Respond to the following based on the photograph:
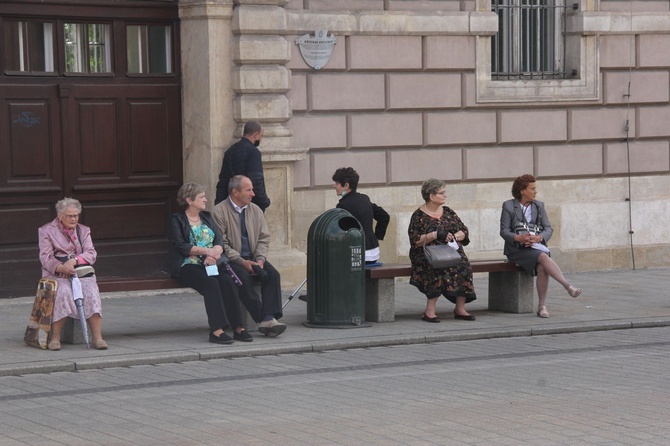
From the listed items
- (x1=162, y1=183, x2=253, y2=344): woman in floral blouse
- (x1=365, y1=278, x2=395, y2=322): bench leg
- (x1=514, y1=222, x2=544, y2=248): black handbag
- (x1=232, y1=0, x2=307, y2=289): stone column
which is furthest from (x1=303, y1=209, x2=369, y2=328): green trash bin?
(x1=232, y1=0, x2=307, y2=289): stone column

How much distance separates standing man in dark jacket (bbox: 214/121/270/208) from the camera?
1398cm

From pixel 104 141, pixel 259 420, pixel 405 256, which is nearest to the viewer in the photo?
pixel 259 420

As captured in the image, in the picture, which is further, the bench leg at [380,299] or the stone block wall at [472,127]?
the stone block wall at [472,127]

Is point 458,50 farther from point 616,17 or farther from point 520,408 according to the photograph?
point 520,408

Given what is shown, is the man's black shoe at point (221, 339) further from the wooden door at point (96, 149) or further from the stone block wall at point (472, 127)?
the stone block wall at point (472, 127)

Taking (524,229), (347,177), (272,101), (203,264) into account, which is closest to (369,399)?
(203,264)

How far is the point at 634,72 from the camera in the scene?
1747 centimetres

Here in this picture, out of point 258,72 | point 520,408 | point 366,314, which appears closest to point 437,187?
point 366,314

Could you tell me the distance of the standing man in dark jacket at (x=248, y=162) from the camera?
45.9 feet

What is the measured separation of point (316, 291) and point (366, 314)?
2.50 ft

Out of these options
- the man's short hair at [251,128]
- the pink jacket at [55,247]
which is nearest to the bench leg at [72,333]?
the pink jacket at [55,247]

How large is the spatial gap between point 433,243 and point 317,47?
365cm

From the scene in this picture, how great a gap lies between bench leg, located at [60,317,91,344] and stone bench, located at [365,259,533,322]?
9.07 feet

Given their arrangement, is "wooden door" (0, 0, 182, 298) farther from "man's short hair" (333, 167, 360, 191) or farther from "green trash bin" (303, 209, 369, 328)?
"green trash bin" (303, 209, 369, 328)
